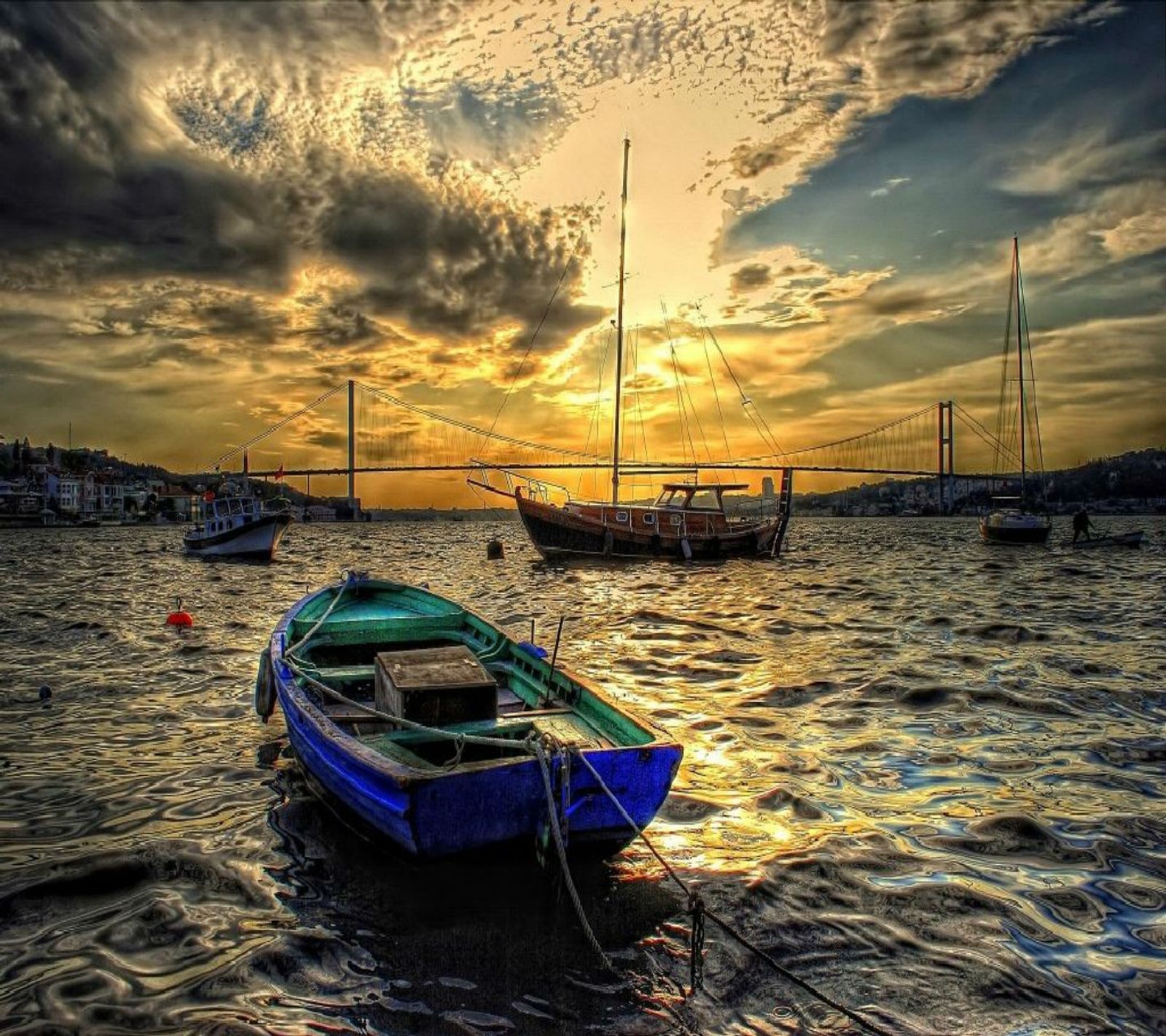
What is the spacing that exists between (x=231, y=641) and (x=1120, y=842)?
1422 centimetres

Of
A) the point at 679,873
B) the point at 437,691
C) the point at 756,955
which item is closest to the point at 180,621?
the point at 437,691

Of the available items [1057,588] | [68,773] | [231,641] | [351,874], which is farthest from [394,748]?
[1057,588]

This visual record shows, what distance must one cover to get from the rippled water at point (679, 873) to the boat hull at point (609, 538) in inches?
879

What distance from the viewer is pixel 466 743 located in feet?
18.2

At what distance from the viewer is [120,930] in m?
4.30

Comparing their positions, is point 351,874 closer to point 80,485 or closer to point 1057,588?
point 1057,588

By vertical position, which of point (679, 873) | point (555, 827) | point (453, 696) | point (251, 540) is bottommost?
point (679, 873)

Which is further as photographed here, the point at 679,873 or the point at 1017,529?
the point at 1017,529

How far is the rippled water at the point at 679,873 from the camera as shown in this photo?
3619 millimetres

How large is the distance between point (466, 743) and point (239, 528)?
3982 centimetres

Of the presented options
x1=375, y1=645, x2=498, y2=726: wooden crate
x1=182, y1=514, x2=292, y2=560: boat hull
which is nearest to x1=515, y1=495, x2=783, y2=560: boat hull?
x1=182, y1=514, x2=292, y2=560: boat hull

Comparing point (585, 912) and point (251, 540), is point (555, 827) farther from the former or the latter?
point (251, 540)

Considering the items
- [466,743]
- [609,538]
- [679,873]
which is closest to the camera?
[679,873]

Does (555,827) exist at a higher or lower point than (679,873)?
higher
